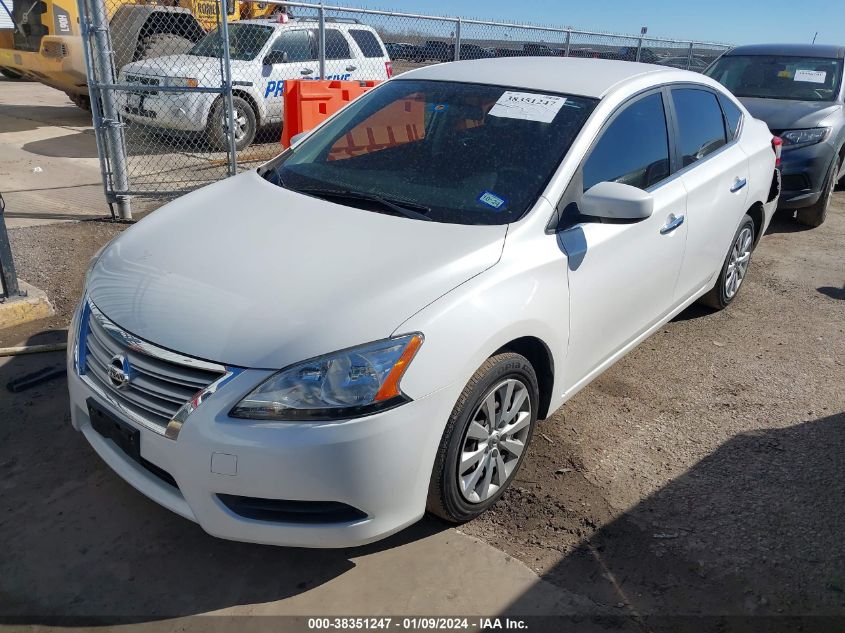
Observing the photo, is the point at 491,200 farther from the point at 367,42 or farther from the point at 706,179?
the point at 367,42

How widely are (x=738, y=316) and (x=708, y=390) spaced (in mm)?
1338

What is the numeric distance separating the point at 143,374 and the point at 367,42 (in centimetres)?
988

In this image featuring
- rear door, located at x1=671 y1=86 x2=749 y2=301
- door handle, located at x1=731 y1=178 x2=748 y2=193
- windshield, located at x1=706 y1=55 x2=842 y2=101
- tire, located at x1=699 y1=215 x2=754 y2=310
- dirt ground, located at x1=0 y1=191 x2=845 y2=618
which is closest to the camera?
dirt ground, located at x1=0 y1=191 x2=845 y2=618

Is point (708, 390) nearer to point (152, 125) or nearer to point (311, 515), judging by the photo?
point (311, 515)

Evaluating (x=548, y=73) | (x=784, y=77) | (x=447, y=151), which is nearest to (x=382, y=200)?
(x=447, y=151)

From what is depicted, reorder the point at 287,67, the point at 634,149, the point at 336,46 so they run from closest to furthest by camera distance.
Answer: the point at 634,149 < the point at 287,67 < the point at 336,46

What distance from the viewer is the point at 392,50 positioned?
11.9 metres

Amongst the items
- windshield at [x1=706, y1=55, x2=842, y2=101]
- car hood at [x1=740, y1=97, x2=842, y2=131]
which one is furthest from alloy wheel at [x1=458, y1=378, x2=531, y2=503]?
windshield at [x1=706, y1=55, x2=842, y2=101]

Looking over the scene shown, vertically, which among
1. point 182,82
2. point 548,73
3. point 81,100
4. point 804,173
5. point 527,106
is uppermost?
point 548,73

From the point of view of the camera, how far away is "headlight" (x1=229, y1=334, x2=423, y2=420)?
2.23 m

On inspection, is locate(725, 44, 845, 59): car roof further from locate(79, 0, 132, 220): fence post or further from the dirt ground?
locate(79, 0, 132, 220): fence post

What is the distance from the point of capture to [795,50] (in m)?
8.13

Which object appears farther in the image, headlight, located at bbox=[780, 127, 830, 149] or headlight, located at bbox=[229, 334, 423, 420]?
headlight, located at bbox=[780, 127, 830, 149]

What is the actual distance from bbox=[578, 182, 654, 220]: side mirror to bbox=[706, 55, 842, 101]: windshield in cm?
604
